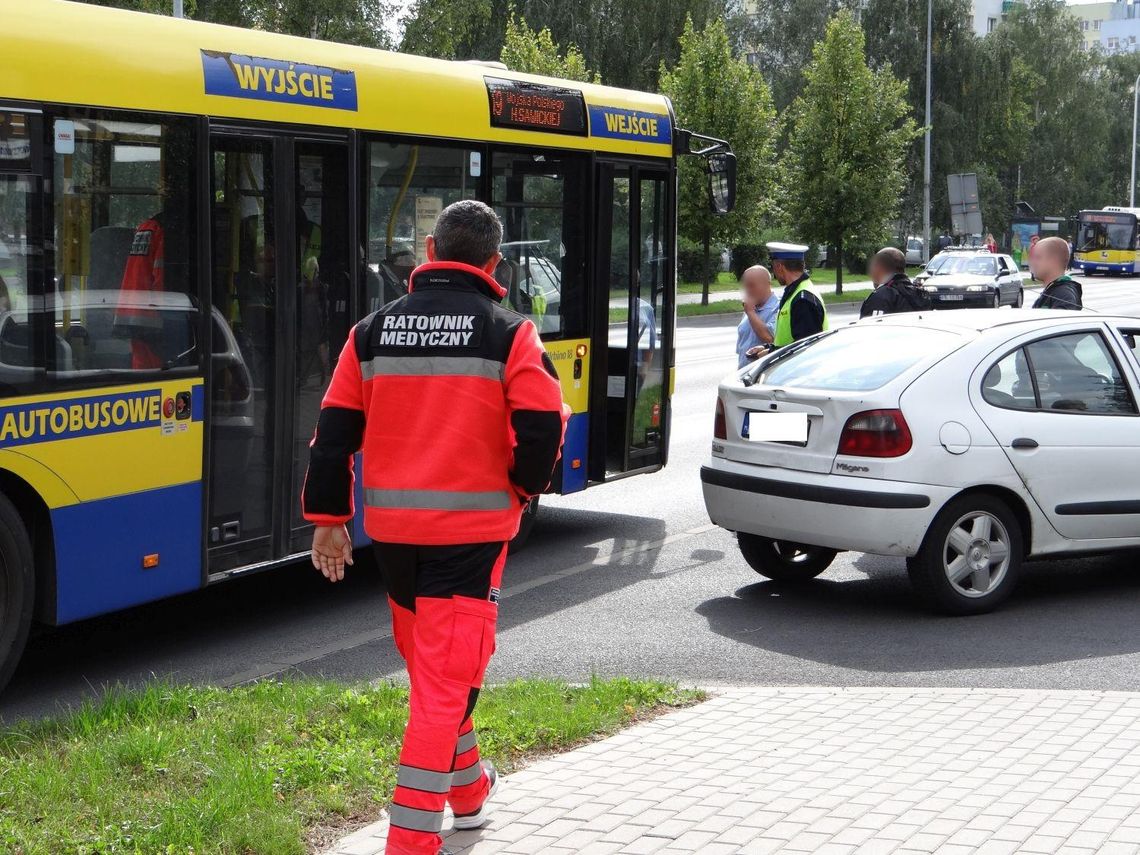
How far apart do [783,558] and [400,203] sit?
116 inches

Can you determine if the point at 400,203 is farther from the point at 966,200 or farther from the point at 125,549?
the point at 966,200

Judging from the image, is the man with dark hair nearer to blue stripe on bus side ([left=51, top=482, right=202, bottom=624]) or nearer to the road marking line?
the road marking line

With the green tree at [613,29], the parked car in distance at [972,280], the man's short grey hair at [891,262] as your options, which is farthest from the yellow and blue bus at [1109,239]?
the man's short grey hair at [891,262]

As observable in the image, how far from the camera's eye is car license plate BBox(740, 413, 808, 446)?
7688 mm

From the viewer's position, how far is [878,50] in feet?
191

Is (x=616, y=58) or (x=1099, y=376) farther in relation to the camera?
(x=616, y=58)

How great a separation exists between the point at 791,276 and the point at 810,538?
3231 mm

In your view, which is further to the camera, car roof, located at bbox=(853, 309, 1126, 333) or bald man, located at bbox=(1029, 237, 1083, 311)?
bald man, located at bbox=(1029, 237, 1083, 311)

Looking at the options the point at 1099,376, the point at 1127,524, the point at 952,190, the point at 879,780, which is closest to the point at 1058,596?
the point at 1127,524

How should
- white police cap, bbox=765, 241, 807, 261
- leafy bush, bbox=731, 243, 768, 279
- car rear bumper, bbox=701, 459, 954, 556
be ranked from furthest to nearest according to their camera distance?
leafy bush, bbox=731, 243, 768, 279
white police cap, bbox=765, 241, 807, 261
car rear bumper, bbox=701, 459, 954, 556

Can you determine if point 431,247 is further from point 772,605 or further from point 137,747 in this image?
point 772,605

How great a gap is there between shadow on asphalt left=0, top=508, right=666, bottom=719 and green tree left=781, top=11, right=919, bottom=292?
3434 cm

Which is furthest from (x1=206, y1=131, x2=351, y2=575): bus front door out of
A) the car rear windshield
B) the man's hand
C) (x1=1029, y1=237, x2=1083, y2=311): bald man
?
(x1=1029, y1=237, x2=1083, y2=311): bald man

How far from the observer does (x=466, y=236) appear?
4145 millimetres
